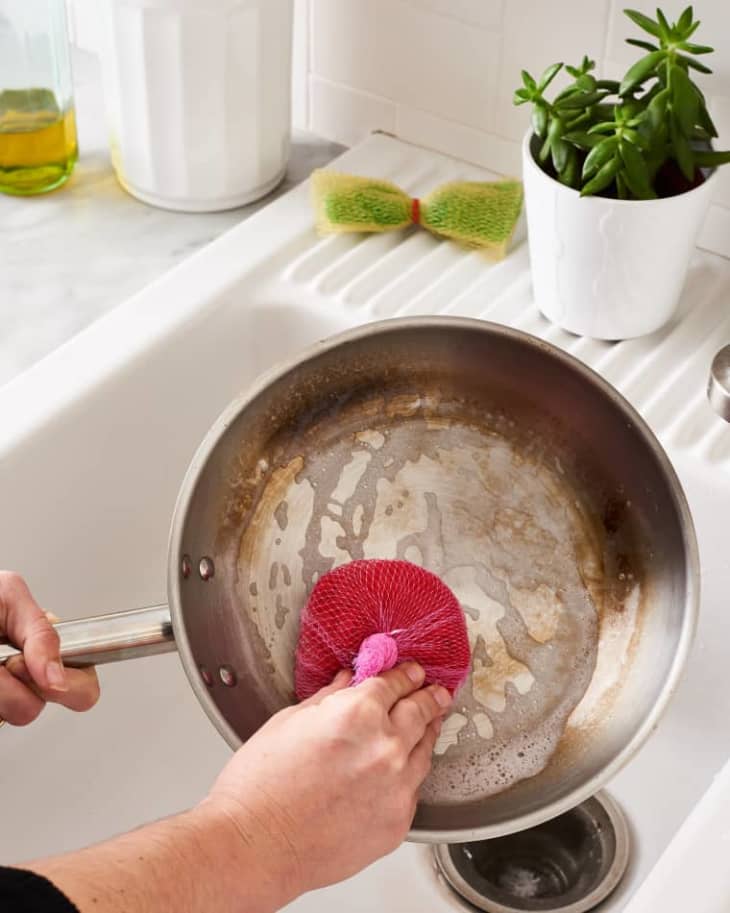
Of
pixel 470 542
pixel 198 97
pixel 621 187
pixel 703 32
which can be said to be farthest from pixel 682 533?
pixel 198 97

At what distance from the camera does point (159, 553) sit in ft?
2.58

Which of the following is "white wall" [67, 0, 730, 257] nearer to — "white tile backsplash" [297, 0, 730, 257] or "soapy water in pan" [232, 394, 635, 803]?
"white tile backsplash" [297, 0, 730, 257]

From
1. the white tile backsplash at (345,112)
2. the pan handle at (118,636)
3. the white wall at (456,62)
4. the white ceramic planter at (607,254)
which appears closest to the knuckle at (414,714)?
the pan handle at (118,636)

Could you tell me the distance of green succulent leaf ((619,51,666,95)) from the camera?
65 cm

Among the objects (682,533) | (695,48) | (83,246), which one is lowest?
(83,246)

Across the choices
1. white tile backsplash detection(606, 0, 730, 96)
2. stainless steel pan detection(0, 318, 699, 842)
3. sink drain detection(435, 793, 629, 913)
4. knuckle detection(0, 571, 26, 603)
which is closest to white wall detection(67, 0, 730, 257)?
white tile backsplash detection(606, 0, 730, 96)

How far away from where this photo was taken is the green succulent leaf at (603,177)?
64 centimetres

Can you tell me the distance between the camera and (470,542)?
→ 2.02 feet

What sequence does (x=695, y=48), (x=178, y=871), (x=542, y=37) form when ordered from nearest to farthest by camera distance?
(x=178, y=871) → (x=695, y=48) → (x=542, y=37)

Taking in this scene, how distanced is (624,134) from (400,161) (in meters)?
0.27

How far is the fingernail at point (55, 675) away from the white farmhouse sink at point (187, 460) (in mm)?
201

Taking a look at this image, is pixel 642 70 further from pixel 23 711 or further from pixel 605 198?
pixel 23 711

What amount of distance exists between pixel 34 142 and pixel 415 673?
20.8 inches

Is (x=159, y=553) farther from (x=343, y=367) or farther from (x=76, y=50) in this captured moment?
(x=76, y=50)
